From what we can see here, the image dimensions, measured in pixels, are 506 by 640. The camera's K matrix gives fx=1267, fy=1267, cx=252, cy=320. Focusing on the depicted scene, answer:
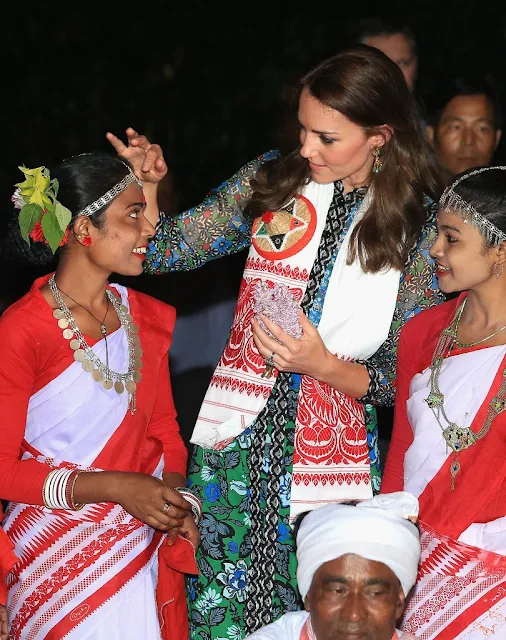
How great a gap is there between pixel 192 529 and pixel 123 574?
0.81 feet

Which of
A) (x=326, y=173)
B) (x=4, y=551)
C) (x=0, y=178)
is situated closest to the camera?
(x=4, y=551)

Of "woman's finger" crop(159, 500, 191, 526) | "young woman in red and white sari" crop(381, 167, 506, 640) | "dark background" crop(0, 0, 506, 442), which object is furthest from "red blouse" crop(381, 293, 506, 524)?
"dark background" crop(0, 0, 506, 442)

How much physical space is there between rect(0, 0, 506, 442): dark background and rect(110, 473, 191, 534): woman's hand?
522 cm

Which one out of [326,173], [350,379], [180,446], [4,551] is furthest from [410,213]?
[4,551]

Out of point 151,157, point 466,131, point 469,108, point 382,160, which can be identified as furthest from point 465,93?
point 151,157

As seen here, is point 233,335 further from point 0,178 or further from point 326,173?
point 0,178

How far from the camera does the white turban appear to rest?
315 centimetres

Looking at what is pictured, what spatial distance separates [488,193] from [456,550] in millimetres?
1038

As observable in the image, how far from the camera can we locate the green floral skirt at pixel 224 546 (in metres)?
3.98

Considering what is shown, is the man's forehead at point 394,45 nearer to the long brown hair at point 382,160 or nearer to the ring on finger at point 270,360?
the long brown hair at point 382,160

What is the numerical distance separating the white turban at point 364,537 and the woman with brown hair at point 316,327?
0.65m

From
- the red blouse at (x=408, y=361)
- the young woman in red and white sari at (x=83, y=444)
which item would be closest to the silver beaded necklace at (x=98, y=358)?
the young woman in red and white sari at (x=83, y=444)

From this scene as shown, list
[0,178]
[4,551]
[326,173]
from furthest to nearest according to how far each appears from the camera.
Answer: [0,178] → [326,173] → [4,551]

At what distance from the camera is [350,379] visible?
3904 millimetres
